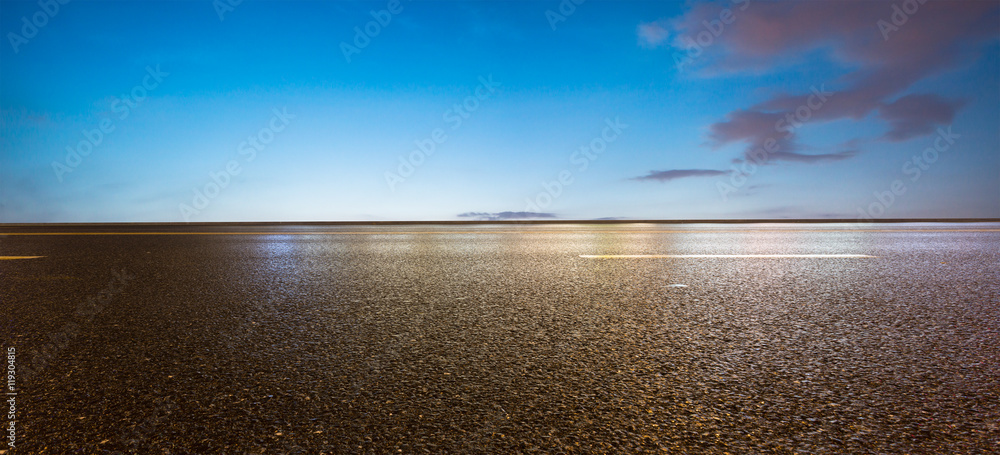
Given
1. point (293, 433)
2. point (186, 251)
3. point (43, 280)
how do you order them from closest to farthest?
point (293, 433), point (43, 280), point (186, 251)

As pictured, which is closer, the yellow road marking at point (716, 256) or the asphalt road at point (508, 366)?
the asphalt road at point (508, 366)

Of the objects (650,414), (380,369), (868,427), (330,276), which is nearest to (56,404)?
(380,369)

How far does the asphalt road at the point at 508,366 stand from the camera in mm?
1212

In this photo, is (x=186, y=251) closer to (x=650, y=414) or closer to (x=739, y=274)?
(x=739, y=274)

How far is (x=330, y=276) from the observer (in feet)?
13.3

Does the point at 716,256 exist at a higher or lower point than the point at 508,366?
higher

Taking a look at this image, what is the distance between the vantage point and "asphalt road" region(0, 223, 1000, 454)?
3.98ft

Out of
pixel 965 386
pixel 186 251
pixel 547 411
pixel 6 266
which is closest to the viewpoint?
pixel 547 411

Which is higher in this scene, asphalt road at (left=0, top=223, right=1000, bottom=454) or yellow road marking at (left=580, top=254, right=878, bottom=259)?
yellow road marking at (left=580, top=254, right=878, bottom=259)

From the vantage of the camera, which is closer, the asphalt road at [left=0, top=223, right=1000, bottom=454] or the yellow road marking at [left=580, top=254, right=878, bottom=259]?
the asphalt road at [left=0, top=223, right=1000, bottom=454]

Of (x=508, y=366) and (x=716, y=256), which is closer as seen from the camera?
(x=508, y=366)

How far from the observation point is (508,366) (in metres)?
1.72

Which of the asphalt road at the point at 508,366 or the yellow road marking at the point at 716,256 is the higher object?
the yellow road marking at the point at 716,256

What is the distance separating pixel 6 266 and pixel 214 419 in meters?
5.05
